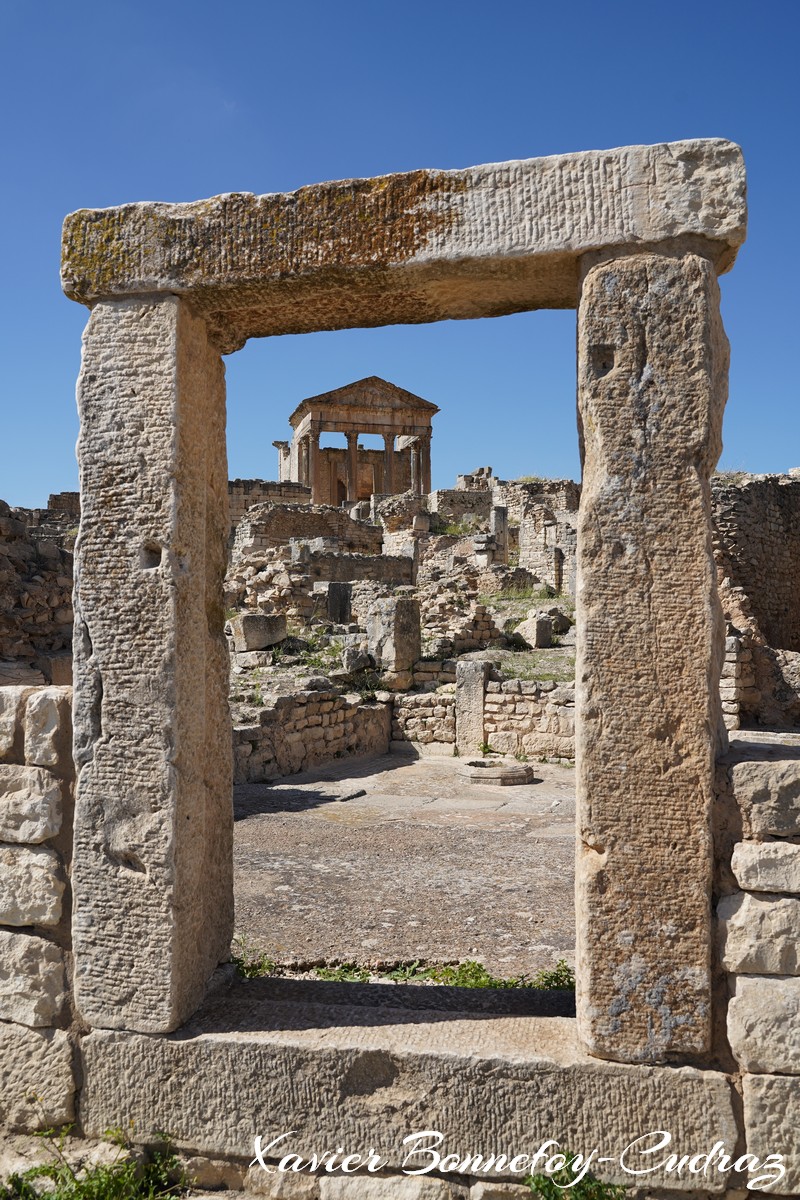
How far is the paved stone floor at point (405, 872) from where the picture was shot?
462 centimetres

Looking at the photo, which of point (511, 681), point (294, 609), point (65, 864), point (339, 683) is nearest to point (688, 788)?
point (65, 864)

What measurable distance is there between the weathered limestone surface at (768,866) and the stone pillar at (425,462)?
35.3 m

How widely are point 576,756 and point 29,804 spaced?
1.98 m

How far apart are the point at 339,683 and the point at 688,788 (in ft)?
34.0

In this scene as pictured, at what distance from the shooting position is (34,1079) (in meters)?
3.05

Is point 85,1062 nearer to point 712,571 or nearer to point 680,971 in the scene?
point 680,971

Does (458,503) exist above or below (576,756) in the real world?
above

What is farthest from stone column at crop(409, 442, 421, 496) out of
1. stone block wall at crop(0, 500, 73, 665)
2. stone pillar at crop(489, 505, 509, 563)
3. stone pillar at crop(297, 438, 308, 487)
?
stone block wall at crop(0, 500, 73, 665)

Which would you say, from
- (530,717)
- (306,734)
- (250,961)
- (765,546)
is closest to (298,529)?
(765,546)

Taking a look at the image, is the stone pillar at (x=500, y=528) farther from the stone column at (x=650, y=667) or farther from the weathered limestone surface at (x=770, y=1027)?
the weathered limestone surface at (x=770, y=1027)

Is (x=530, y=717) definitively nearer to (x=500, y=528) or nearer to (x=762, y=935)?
(x=762, y=935)

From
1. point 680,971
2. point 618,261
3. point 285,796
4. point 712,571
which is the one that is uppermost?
point 618,261

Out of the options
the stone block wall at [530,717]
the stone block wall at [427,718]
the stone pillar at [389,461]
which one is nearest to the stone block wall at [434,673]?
the stone block wall at [427,718]

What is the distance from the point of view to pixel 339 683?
507 inches
